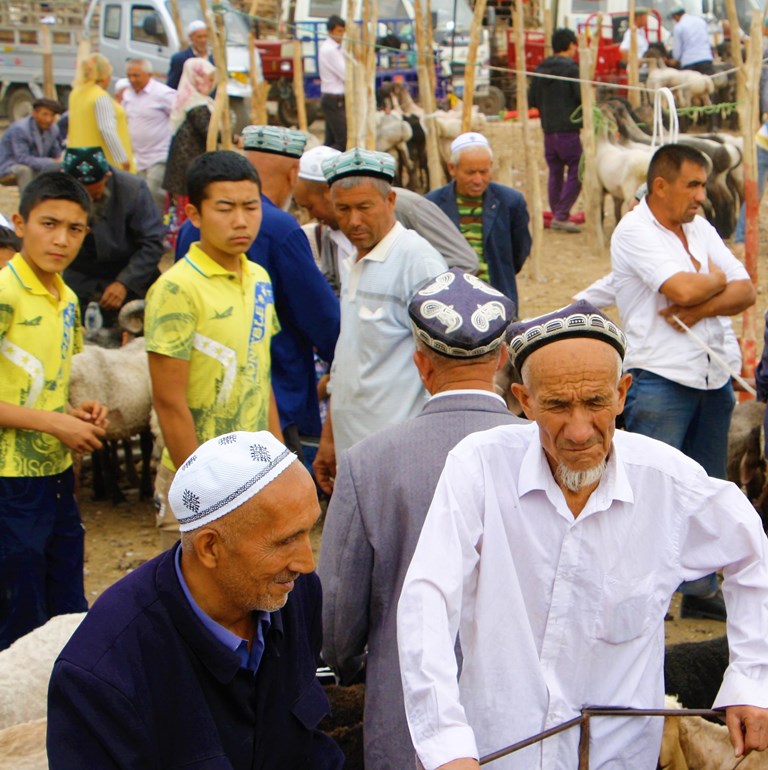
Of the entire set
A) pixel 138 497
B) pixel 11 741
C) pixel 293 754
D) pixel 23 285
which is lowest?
pixel 138 497

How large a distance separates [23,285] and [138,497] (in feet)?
10.6

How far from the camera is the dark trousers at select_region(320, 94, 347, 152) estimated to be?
1502 centimetres

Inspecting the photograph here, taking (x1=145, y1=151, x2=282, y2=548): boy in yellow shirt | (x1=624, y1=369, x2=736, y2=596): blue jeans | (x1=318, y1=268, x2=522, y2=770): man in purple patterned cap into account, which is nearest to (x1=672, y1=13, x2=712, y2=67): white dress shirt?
(x1=624, y1=369, x2=736, y2=596): blue jeans

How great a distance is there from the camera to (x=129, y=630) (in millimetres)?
2115

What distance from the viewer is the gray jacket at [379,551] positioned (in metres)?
2.65

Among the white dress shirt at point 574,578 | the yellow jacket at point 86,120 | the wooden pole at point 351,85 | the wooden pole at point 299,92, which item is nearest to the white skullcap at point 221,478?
the white dress shirt at point 574,578

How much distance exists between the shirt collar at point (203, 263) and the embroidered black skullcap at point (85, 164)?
267 centimetres

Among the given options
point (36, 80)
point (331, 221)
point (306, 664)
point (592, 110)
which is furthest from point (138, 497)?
point (36, 80)

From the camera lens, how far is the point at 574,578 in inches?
88.0

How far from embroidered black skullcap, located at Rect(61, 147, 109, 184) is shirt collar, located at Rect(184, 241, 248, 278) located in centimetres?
267

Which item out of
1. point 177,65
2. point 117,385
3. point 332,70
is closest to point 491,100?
point 332,70

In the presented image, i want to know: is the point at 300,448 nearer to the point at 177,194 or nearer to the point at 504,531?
the point at 504,531

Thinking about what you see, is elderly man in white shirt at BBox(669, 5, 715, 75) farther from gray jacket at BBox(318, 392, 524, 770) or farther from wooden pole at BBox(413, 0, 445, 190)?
gray jacket at BBox(318, 392, 524, 770)

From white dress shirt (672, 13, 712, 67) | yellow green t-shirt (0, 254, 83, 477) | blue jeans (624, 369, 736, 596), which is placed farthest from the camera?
white dress shirt (672, 13, 712, 67)
